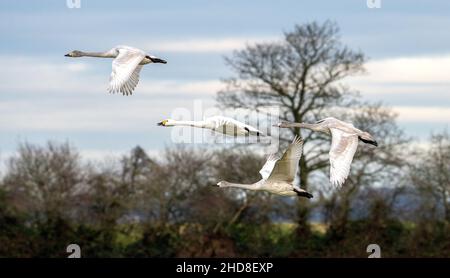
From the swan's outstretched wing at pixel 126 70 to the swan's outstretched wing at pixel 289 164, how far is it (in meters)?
3.33

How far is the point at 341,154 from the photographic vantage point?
26.6 m

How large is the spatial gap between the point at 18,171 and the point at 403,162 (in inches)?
589

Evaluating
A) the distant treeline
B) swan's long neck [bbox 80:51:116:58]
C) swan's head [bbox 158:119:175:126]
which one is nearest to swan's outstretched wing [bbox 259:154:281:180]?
swan's head [bbox 158:119:175:126]

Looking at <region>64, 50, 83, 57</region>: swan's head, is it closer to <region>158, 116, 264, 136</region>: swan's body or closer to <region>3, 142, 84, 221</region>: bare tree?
<region>158, 116, 264, 136</region>: swan's body

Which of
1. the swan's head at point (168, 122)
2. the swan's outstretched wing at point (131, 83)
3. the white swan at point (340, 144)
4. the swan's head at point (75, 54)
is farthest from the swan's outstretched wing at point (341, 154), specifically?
the swan's head at point (75, 54)

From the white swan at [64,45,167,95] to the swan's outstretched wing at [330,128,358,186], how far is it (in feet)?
12.9

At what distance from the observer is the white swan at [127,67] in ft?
88.4

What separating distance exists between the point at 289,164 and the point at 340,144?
1.14m

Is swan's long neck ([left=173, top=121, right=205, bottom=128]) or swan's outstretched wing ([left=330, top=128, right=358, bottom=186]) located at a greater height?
swan's long neck ([left=173, top=121, right=205, bottom=128])

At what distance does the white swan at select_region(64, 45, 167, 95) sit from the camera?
27.0 meters

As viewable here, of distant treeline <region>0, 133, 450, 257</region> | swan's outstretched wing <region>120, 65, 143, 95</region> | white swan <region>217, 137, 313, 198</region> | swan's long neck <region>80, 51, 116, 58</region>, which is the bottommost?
distant treeline <region>0, 133, 450, 257</region>

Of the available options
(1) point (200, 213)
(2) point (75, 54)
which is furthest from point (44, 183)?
(2) point (75, 54)

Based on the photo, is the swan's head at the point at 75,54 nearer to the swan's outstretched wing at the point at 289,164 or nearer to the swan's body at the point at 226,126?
the swan's body at the point at 226,126
